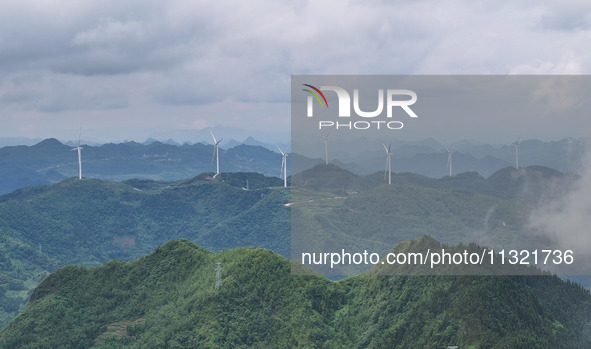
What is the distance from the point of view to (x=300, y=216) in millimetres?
188750

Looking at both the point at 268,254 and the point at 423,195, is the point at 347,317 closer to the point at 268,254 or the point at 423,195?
the point at 268,254

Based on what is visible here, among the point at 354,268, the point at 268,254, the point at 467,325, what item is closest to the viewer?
the point at 467,325

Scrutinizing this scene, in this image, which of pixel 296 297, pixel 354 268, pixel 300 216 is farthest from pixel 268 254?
pixel 300 216

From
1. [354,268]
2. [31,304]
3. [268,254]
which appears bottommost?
[354,268]

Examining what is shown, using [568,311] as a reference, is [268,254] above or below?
above

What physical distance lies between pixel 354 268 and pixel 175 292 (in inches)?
3698

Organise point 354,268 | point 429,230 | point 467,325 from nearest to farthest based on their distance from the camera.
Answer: point 467,325
point 354,268
point 429,230

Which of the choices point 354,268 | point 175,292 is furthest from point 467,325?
point 354,268

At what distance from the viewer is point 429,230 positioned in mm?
184125

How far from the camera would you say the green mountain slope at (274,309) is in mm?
63281

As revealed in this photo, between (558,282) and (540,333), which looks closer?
(540,333)

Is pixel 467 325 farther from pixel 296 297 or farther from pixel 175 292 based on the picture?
pixel 175 292

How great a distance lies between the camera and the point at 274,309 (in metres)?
73.8

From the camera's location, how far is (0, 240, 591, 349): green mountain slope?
208 feet
